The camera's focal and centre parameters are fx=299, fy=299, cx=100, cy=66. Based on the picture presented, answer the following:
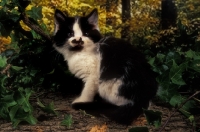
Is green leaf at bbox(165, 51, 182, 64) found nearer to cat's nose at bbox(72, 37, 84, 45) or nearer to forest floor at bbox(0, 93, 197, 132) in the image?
forest floor at bbox(0, 93, 197, 132)

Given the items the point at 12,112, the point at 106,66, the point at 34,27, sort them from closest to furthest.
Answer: the point at 12,112
the point at 106,66
the point at 34,27

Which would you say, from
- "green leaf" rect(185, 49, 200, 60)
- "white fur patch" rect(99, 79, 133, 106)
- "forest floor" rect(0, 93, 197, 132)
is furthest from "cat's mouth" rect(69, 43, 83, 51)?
"green leaf" rect(185, 49, 200, 60)

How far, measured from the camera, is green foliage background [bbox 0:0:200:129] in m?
1.54

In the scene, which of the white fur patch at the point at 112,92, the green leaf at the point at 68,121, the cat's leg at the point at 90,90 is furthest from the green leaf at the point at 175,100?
the green leaf at the point at 68,121

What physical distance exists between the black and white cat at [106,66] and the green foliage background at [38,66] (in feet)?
0.40

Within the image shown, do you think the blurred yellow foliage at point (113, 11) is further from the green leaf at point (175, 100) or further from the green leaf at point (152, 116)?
the green leaf at point (152, 116)

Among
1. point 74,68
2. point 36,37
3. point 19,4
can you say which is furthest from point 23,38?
point 74,68

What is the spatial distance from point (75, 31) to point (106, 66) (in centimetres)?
30

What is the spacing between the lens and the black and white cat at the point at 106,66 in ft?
5.21

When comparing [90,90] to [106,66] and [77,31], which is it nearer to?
[106,66]

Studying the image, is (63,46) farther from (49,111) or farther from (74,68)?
(49,111)

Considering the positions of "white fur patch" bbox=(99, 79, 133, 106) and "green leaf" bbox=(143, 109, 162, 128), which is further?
"white fur patch" bbox=(99, 79, 133, 106)

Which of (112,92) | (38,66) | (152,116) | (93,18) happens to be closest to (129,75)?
(112,92)

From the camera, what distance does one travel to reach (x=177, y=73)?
1620 millimetres
